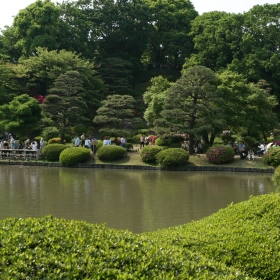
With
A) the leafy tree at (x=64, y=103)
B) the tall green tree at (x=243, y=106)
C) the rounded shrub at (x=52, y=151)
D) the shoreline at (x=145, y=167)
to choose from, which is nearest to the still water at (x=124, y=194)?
the shoreline at (x=145, y=167)

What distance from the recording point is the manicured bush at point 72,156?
2212 centimetres

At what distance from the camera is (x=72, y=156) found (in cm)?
2211

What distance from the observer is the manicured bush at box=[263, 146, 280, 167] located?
826 inches

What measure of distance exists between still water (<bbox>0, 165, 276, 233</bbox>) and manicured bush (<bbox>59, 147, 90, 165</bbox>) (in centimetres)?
73

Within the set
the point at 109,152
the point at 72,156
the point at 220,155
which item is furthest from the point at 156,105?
the point at 72,156

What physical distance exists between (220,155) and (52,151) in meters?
9.69

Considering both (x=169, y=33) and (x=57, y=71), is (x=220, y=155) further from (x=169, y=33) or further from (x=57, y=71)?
(x=169, y=33)

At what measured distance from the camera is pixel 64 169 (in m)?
21.7

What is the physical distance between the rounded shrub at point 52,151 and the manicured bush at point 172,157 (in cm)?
599

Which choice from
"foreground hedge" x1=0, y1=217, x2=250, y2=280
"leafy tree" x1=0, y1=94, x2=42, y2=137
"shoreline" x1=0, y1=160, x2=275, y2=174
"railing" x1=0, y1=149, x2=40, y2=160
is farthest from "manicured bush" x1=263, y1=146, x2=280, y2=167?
"foreground hedge" x1=0, y1=217, x2=250, y2=280

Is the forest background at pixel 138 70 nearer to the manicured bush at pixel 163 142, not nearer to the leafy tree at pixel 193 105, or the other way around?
the leafy tree at pixel 193 105

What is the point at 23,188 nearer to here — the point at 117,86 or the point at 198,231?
the point at 198,231

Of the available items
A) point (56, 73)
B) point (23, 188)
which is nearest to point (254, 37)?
point (56, 73)

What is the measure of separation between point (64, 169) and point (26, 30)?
22.9m
